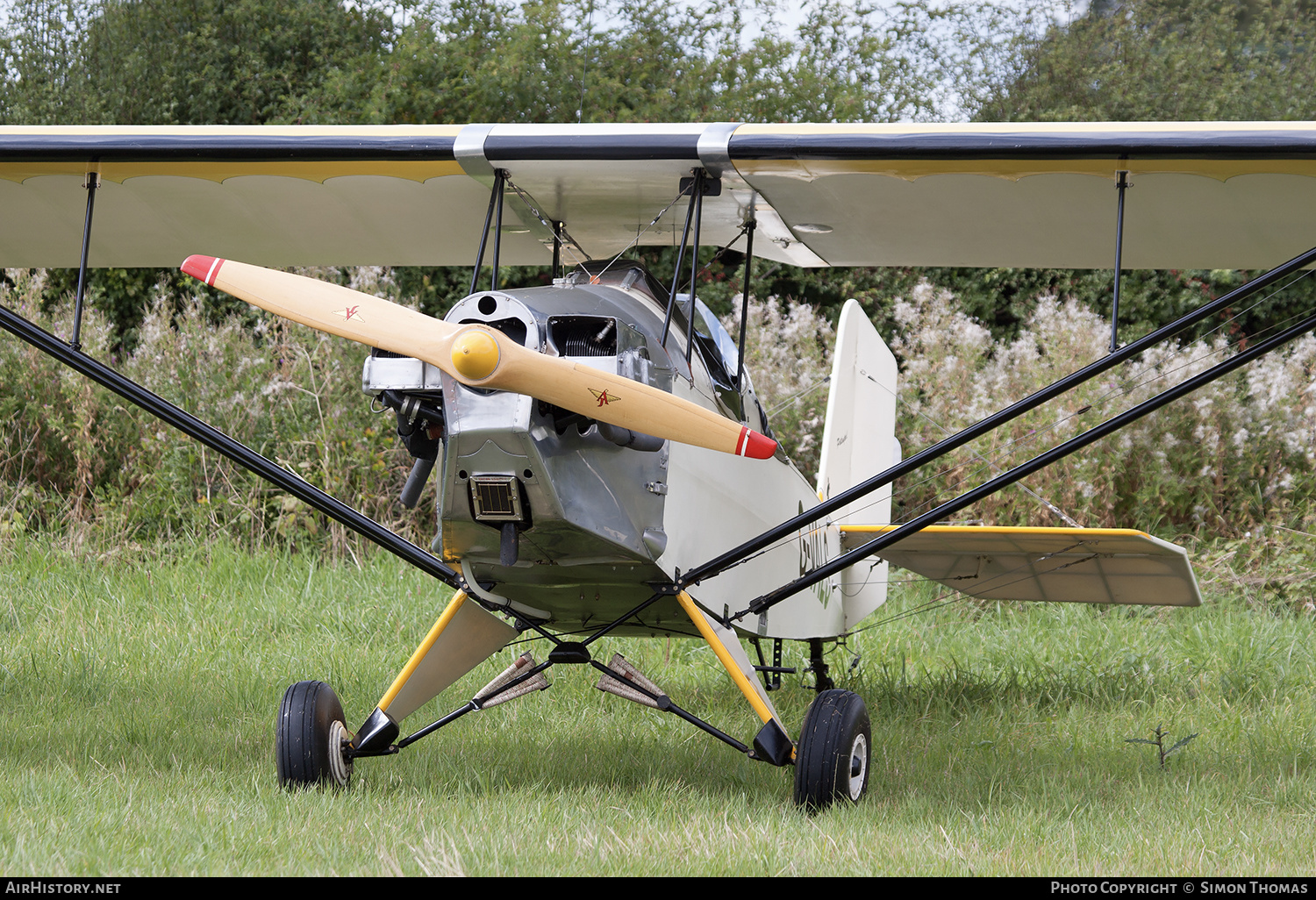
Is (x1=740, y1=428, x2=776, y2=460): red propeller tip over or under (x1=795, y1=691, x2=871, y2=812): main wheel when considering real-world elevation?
over

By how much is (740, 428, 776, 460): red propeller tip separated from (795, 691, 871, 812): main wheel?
3.43 ft

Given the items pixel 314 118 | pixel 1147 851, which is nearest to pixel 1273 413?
pixel 1147 851

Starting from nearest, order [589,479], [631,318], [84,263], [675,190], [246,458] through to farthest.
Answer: [589,479] → [631,318] → [246,458] → [84,263] → [675,190]

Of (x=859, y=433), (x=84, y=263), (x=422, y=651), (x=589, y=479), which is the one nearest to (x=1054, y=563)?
(x=859, y=433)

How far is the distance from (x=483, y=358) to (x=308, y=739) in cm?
169

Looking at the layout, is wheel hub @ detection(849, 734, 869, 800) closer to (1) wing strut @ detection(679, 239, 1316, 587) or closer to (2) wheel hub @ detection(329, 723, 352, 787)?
(1) wing strut @ detection(679, 239, 1316, 587)

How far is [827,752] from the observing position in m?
3.88

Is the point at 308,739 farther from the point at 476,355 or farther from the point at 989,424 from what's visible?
the point at 989,424

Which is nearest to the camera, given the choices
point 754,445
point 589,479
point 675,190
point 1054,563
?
point 754,445

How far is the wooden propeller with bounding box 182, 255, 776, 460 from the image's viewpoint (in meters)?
3.19

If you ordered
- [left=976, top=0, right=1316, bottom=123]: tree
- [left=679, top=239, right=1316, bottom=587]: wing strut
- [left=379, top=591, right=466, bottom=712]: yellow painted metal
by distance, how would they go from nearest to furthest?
[left=679, top=239, right=1316, bottom=587]: wing strut → [left=379, top=591, right=466, bottom=712]: yellow painted metal → [left=976, top=0, right=1316, bottom=123]: tree

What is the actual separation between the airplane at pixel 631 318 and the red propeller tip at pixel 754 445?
0.04ft

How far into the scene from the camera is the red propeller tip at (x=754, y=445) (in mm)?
3438

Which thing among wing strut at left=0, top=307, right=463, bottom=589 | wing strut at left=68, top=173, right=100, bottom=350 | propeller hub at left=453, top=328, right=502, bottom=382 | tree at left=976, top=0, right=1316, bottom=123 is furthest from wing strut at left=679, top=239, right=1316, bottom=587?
tree at left=976, top=0, right=1316, bottom=123
